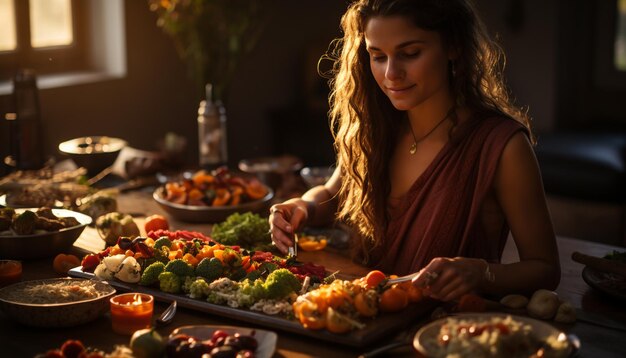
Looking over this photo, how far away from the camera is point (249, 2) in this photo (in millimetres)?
5297

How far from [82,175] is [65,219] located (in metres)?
0.73

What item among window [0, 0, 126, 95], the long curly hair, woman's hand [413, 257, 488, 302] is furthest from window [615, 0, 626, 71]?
woman's hand [413, 257, 488, 302]

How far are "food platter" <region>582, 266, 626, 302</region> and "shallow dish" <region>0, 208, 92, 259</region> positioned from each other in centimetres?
141

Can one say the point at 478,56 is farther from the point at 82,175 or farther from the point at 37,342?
the point at 82,175

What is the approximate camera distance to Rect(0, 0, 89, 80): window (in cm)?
455

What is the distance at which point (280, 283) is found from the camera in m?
1.94

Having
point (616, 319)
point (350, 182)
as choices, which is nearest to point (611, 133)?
point (350, 182)

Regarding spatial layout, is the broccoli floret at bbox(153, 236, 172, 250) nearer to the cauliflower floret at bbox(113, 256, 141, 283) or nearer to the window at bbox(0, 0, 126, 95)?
the cauliflower floret at bbox(113, 256, 141, 283)

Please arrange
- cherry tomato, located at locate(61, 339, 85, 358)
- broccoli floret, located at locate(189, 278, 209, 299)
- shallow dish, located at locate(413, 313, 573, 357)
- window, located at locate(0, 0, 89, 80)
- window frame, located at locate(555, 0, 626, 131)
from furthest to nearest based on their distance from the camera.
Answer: window frame, located at locate(555, 0, 626, 131), window, located at locate(0, 0, 89, 80), broccoli floret, located at locate(189, 278, 209, 299), cherry tomato, located at locate(61, 339, 85, 358), shallow dish, located at locate(413, 313, 573, 357)

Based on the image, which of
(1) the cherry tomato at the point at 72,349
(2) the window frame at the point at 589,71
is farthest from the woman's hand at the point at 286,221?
(2) the window frame at the point at 589,71

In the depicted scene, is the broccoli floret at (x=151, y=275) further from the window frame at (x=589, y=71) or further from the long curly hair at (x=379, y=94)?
the window frame at (x=589, y=71)

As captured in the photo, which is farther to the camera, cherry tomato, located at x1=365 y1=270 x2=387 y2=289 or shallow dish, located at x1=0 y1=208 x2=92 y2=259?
shallow dish, located at x1=0 y1=208 x2=92 y2=259

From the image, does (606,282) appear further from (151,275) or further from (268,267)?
(151,275)

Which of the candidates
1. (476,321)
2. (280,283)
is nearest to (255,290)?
(280,283)
